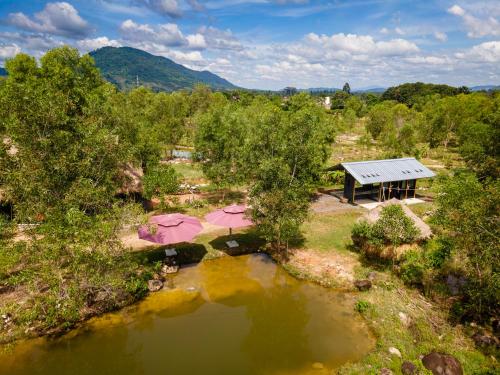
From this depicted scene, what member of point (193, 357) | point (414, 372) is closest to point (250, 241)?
point (193, 357)

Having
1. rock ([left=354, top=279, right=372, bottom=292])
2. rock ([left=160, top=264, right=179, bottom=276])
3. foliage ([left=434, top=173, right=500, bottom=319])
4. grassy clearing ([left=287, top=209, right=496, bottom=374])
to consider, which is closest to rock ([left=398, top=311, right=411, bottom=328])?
grassy clearing ([left=287, top=209, right=496, bottom=374])

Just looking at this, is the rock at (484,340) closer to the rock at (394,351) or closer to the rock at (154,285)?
the rock at (394,351)

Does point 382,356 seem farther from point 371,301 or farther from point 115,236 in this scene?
point 115,236

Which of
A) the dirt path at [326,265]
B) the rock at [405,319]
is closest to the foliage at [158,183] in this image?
the dirt path at [326,265]

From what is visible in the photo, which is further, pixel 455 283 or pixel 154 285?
pixel 455 283

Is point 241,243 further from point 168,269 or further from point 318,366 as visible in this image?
point 318,366

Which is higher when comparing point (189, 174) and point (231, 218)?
point (231, 218)

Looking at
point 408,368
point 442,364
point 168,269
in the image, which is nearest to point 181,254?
point 168,269
